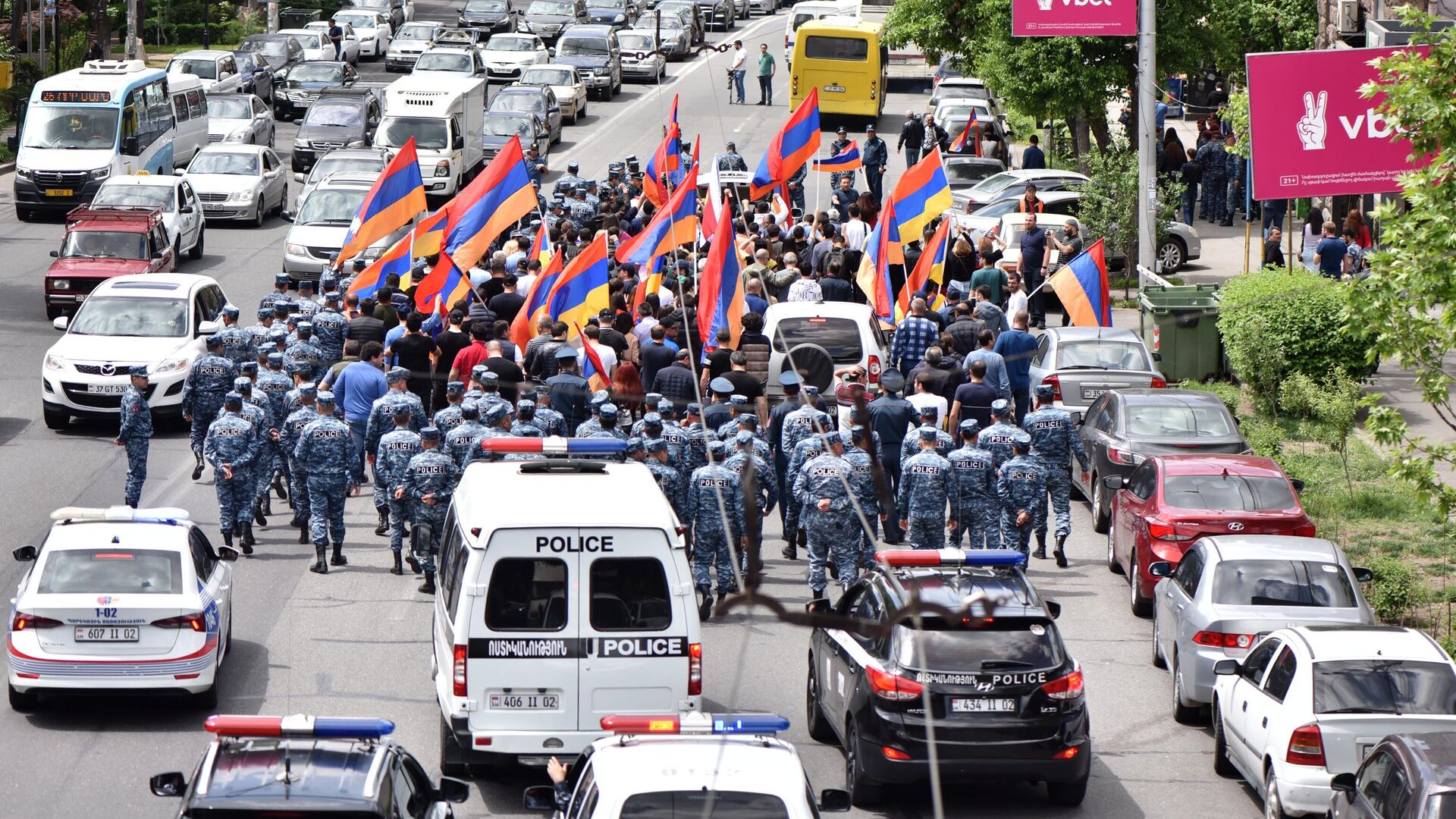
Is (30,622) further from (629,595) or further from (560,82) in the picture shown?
(560,82)

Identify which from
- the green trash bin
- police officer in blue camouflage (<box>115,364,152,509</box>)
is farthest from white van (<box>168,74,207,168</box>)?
the green trash bin

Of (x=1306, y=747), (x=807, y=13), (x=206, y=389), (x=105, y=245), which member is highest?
(x=807, y=13)

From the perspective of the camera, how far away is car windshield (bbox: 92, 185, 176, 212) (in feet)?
103

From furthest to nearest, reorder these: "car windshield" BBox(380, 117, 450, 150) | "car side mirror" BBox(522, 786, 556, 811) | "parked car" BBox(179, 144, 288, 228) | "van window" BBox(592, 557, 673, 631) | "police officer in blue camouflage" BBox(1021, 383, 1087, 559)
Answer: "car windshield" BBox(380, 117, 450, 150)
"parked car" BBox(179, 144, 288, 228)
"police officer in blue camouflage" BBox(1021, 383, 1087, 559)
"van window" BBox(592, 557, 673, 631)
"car side mirror" BBox(522, 786, 556, 811)

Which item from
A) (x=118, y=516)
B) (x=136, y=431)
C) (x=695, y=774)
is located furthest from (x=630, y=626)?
(x=136, y=431)

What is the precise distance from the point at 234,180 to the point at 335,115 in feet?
17.1

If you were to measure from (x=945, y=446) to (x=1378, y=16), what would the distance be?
18619mm

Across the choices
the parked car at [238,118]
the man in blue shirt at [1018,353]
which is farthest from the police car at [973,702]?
the parked car at [238,118]

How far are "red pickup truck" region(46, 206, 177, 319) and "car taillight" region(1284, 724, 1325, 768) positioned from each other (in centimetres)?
2070

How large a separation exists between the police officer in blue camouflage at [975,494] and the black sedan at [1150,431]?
6.77 ft

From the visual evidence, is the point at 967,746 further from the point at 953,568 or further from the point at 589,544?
the point at 589,544

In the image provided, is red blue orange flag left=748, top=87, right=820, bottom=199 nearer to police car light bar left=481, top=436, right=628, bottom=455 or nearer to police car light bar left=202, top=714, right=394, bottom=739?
police car light bar left=481, top=436, right=628, bottom=455

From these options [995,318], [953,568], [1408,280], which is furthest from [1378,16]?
[953,568]

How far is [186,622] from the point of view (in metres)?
13.3
